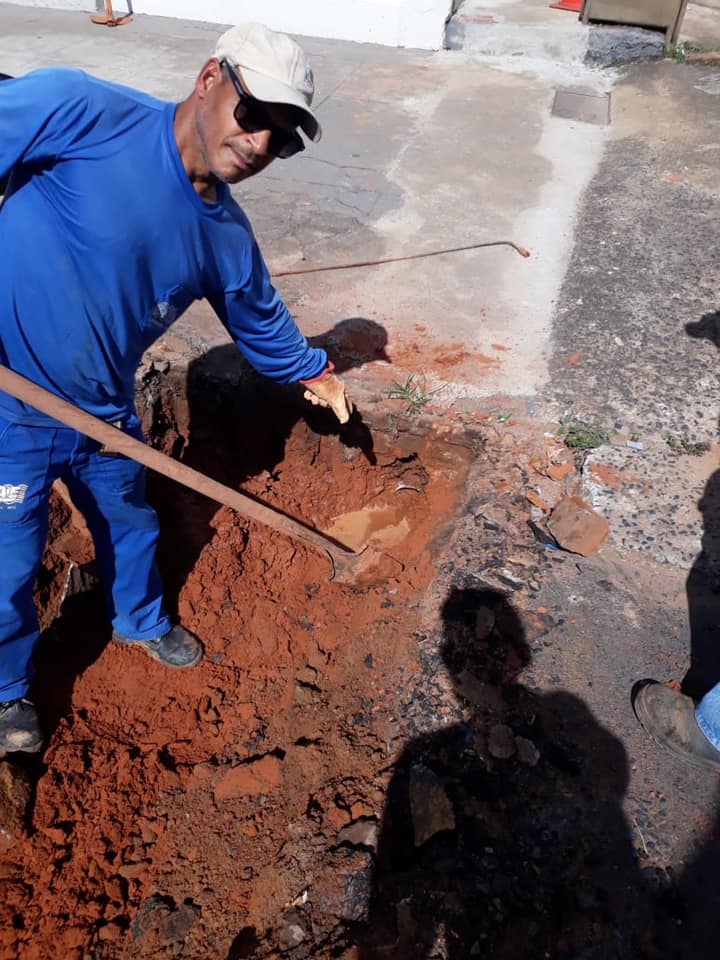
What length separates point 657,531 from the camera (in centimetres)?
293

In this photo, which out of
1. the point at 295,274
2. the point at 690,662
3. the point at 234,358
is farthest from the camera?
the point at 295,274

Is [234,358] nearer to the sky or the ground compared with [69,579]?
nearer to the sky

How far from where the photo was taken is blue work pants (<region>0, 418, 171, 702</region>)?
204 centimetres

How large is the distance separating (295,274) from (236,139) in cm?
265

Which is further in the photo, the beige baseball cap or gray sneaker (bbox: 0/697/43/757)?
gray sneaker (bbox: 0/697/43/757)

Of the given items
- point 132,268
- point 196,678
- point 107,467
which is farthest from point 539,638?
point 132,268

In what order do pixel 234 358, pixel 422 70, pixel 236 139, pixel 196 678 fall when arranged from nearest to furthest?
pixel 236 139 → pixel 196 678 → pixel 234 358 → pixel 422 70

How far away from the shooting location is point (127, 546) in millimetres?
2551

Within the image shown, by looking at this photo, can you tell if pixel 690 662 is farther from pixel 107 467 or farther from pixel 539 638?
pixel 107 467

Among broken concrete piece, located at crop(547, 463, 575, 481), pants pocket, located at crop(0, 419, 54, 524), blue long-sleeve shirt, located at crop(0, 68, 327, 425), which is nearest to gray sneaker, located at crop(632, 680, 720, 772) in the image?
broken concrete piece, located at crop(547, 463, 575, 481)

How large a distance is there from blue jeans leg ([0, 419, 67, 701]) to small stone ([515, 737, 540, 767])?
1658 millimetres

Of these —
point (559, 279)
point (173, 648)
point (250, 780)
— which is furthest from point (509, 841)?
point (559, 279)

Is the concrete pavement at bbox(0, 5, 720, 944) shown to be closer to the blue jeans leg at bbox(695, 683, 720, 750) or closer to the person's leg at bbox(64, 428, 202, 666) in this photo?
the blue jeans leg at bbox(695, 683, 720, 750)

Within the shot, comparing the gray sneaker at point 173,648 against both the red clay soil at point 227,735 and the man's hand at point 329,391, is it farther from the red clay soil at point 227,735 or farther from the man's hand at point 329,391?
the man's hand at point 329,391
